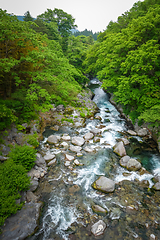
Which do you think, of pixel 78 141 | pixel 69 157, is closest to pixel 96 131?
pixel 78 141

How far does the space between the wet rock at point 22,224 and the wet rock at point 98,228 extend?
2383mm

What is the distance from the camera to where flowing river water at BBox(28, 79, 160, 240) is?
15.9 ft

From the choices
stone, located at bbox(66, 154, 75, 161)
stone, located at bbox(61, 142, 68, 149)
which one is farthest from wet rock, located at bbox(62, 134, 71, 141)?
stone, located at bbox(66, 154, 75, 161)

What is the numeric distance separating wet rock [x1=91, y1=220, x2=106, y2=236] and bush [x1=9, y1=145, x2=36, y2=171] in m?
4.32

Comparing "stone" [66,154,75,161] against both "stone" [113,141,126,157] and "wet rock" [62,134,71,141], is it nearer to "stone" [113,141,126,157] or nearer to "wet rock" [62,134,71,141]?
"wet rock" [62,134,71,141]

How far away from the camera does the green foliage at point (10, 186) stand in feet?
14.9

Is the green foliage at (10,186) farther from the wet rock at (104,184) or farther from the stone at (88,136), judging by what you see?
the stone at (88,136)

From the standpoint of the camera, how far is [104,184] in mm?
6590

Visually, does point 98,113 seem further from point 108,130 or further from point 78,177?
point 78,177

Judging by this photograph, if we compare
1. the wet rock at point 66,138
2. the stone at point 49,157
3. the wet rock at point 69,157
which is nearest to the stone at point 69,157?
the wet rock at point 69,157

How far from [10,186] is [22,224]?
5.12ft

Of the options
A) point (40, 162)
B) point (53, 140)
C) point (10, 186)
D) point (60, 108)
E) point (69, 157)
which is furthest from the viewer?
point (60, 108)

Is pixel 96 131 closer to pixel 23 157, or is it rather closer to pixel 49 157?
pixel 49 157

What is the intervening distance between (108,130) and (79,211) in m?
8.30
